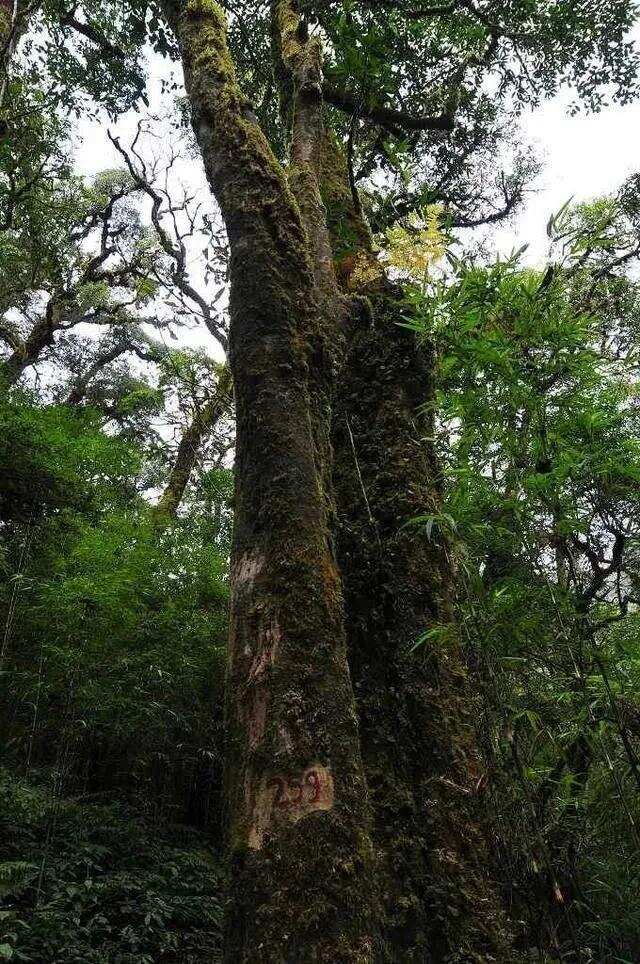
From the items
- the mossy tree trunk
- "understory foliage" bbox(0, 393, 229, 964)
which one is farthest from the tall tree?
"understory foliage" bbox(0, 393, 229, 964)

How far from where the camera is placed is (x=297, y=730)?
52.4 inches

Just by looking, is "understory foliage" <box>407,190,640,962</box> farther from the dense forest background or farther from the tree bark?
the tree bark

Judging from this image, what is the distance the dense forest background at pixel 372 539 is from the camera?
175 centimetres

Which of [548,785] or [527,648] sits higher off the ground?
[527,648]

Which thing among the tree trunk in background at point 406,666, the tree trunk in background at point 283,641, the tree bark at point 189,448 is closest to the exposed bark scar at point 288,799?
the tree trunk in background at point 283,641

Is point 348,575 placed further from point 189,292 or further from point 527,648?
point 189,292

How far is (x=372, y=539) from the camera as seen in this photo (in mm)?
2449

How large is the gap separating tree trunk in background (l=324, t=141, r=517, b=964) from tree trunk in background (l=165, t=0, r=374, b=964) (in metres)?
0.22

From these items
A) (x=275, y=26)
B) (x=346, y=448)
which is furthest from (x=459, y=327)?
(x=275, y=26)

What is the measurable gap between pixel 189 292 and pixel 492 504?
33.9ft

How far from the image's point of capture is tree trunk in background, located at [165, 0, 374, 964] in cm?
112

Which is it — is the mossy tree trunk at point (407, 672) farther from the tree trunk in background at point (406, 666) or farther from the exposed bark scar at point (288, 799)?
the exposed bark scar at point (288, 799)

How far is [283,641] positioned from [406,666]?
82 cm

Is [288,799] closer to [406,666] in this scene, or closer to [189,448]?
[406,666]
